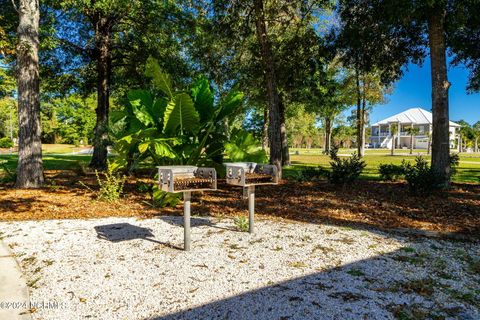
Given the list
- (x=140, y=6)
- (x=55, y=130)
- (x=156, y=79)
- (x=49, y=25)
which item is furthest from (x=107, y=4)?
(x=55, y=130)

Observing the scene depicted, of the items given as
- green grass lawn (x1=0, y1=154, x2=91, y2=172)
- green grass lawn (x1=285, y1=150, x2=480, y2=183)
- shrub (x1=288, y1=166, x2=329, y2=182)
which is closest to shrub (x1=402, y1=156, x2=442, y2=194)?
shrub (x1=288, y1=166, x2=329, y2=182)

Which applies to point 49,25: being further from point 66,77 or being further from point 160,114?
point 160,114

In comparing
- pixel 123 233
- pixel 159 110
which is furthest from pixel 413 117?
pixel 123 233

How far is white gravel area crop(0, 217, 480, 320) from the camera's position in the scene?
2996 millimetres

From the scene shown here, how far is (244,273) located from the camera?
3.74m

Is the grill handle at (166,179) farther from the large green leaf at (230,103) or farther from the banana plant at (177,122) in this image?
the large green leaf at (230,103)

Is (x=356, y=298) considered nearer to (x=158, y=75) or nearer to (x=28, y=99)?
(x=158, y=75)

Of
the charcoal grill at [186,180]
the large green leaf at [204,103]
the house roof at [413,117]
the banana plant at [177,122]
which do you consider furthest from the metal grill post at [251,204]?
the house roof at [413,117]

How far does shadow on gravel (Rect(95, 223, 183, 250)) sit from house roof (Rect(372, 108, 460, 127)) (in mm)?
74307

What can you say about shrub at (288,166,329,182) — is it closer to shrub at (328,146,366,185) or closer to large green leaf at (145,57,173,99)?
shrub at (328,146,366,185)

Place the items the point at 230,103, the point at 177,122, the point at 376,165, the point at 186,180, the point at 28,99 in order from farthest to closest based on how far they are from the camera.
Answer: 1. the point at 376,165
2. the point at 28,99
3. the point at 230,103
4. the point at 177,122
5. the point at 186,180

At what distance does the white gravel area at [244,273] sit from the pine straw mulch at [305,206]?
3.17 feet

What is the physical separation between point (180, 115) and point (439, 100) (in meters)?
7.65

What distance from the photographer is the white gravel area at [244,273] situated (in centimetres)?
300
